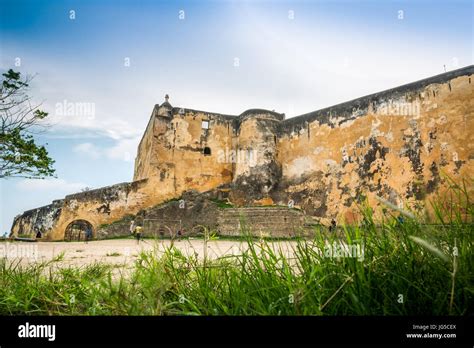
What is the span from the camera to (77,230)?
49.3ft

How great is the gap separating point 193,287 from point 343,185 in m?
12.3

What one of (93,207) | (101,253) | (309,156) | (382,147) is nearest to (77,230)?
(93,207)

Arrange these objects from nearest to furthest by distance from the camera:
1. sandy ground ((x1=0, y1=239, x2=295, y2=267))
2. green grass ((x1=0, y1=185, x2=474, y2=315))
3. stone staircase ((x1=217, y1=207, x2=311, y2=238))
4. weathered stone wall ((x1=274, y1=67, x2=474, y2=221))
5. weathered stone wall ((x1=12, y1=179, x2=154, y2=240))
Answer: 1. green grass ((x1=0, y1=185, x2=474, y2=315))
2. sandy ground ((x1=0, y1=239, x2=295, y2=267))
3. weathered stone wall ((x1=274, y1=67, x2=474, y2=221))
4. stone staircase ((x1=217, y1=207, x2=311, y2=238))
5. weathered stone wall ((x1=12, y1=179, x2=154, y2=240))

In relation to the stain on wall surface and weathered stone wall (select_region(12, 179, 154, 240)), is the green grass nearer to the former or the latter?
the stain on wall surface

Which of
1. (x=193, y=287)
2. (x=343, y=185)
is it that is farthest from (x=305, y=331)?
(x=343, y=185)

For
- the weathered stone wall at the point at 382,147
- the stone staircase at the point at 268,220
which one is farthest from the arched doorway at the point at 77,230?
the weathered stone wall at the point at 382,147

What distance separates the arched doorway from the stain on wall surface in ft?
1.09

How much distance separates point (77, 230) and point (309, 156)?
435 inches

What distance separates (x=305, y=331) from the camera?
33.7 inches

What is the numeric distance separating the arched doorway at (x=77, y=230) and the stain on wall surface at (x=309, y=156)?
1.09 ft

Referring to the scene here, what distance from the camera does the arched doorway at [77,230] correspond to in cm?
1374

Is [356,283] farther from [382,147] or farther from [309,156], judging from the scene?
[309,156]

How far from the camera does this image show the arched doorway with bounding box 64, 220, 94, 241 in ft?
45.1

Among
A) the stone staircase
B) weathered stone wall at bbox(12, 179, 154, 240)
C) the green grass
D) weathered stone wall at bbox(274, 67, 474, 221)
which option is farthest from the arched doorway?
the green grass
